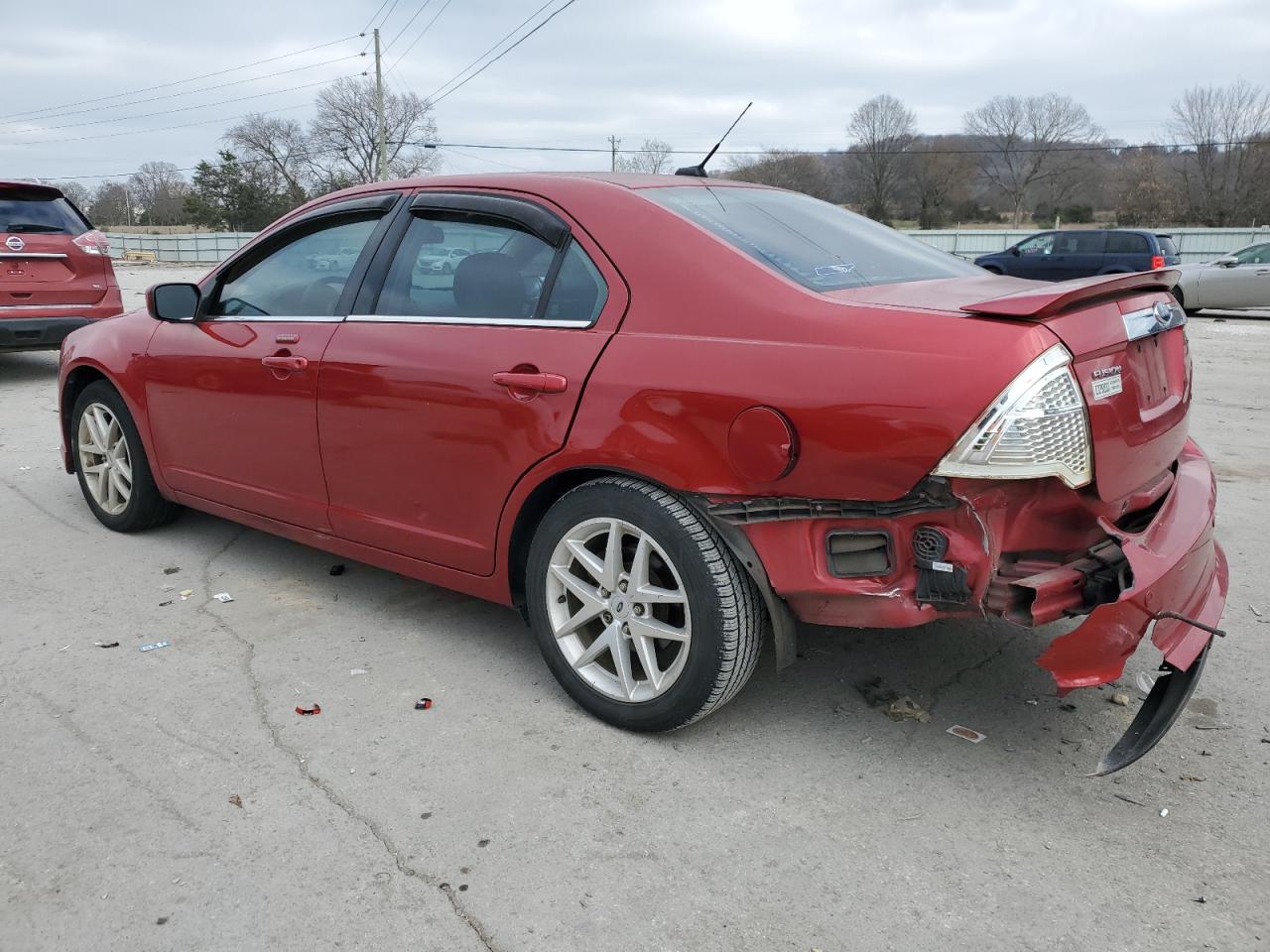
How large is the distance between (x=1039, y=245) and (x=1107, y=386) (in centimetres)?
2107

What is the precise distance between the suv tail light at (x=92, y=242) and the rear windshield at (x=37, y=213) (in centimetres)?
8

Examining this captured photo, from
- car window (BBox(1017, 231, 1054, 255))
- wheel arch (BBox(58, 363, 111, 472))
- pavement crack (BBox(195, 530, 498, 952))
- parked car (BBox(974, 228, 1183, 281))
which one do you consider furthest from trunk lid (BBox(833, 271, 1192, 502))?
car window (BBox(1017, 231, 1054, 255))

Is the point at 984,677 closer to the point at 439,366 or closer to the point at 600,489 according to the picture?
the point at 600,489

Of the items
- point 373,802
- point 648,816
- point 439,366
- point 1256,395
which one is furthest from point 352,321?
point 1256,395

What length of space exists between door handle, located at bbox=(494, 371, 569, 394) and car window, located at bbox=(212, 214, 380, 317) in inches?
39.4

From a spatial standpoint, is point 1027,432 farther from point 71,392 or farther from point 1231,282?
point 1231,282

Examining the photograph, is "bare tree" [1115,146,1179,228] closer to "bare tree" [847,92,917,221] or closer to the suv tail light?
"bare tree" [847,92,917,221]

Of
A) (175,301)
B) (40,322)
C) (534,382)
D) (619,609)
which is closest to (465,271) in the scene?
(534,382)

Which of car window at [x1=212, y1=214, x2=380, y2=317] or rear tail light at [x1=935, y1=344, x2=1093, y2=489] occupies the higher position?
car window at [x1=212, y1=214, x2=380, y2=317]

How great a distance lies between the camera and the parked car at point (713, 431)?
247 cm

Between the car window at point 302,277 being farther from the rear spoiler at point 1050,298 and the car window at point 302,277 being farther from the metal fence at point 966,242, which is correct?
the metal fence at point 966,242

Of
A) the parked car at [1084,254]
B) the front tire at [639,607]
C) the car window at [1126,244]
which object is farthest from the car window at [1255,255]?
the front tire at [639,607]

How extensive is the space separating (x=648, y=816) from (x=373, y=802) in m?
0.73

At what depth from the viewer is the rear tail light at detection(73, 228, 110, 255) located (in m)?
9.60
